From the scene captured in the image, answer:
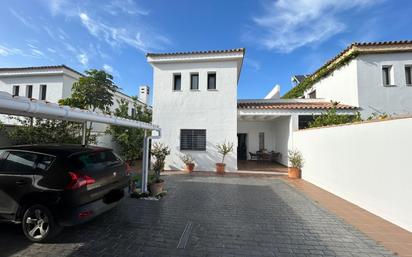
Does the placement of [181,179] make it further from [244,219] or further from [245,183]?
[244,219]

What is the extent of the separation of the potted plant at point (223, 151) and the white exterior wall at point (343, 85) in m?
7.47

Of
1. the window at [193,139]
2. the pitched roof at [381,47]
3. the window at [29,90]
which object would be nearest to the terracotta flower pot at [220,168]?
the window at [193,139]

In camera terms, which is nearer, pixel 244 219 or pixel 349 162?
pixel 244 219

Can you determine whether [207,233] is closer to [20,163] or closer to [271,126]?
[20,163]

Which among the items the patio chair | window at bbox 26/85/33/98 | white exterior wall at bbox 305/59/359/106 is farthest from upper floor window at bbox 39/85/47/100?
white exterior wall at bbox 305/59/359/106

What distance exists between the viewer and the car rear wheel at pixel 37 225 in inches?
125

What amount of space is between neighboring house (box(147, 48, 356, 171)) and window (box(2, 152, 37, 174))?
24.9 ft

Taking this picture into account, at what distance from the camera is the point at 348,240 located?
11.4 feet

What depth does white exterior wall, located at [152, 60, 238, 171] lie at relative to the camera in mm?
10742

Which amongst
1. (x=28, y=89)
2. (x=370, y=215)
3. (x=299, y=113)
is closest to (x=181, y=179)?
(x=370, y=215)

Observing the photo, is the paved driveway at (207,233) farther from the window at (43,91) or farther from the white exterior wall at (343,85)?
the window at (43,91)

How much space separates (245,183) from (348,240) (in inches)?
182

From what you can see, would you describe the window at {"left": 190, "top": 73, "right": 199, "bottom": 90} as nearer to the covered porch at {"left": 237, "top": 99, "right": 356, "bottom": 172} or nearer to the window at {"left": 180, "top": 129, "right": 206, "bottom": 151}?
the window at {"left": 180, "top": 129, "right": 206, "bottom": 151}

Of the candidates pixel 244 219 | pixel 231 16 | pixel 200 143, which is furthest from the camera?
pixel 200 143
